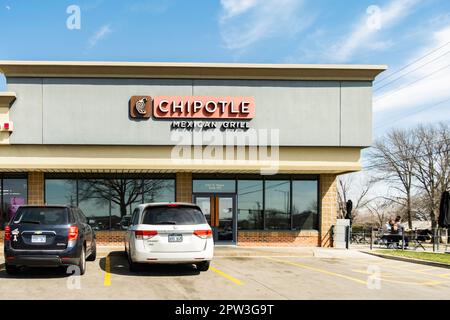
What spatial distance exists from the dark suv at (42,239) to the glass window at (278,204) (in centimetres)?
1095

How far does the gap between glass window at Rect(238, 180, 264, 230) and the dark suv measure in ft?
33.8

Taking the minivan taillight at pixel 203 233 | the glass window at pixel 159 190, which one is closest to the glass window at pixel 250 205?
the glass window at pixel 159 190

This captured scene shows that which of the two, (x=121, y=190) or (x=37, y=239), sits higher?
(x=121, y=190)

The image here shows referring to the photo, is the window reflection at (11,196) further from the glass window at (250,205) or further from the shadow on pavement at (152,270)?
the glass window at (250,205)

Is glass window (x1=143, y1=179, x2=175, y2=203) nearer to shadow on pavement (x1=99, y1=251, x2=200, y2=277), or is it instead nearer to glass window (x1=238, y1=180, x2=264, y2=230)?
glass window (x1=238, y1=180, x2=264, y2=230)

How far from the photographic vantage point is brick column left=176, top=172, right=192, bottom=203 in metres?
20.1

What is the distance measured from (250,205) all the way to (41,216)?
11.1 meters

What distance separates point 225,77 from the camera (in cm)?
1925

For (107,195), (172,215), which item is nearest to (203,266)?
(172,215)

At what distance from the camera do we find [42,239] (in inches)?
421

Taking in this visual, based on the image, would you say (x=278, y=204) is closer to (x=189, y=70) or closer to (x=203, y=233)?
(x=189, y=70)

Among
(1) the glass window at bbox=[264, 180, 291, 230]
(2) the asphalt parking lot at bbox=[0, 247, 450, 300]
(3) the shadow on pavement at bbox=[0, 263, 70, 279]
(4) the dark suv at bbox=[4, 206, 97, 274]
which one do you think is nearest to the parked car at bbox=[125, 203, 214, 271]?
(2) the asphalt parking lot at bbox=[0, 247, 450, 300]

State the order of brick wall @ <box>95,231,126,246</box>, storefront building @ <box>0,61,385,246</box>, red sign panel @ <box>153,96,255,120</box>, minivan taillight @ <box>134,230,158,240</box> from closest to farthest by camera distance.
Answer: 1. minivan taillight @ <box>134,230,158,240</box>
2. storefront building @ <box>0,61,385,246</box>
3. red sign panel @ <box>153,96,255,120</box>
4. brick wall @ <box>95,231,126,246</box>
